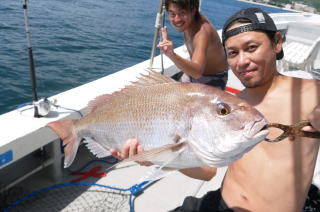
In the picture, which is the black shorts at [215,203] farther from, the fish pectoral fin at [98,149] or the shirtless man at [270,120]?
the fish pectoral fin at [98,149]

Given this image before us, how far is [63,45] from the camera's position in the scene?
9.08 metres

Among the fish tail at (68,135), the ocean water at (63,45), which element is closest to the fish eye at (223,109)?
the fish tail at (68,135)

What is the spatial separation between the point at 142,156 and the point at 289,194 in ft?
2.69

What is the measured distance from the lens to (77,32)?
1091cm

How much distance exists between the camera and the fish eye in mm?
1267

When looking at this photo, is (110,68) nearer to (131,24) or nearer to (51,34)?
(51,34)

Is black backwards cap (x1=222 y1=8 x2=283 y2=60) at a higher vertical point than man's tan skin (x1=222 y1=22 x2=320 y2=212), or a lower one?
higher

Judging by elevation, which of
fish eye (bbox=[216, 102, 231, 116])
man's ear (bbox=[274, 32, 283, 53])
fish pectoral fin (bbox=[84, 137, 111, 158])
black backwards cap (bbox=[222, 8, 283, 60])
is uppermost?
black backwards cap (bbox=[222, 8, 283, 60])

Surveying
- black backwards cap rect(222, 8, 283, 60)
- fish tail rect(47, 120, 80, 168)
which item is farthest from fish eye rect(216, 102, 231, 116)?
fish tail rect(47, 120, 80, 168)

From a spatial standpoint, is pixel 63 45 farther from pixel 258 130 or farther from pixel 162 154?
pixel 258 130

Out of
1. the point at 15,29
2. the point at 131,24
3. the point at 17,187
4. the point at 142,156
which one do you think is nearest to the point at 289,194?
the point at 142,156

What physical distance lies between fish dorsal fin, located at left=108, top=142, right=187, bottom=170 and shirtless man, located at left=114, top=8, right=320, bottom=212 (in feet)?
0.59

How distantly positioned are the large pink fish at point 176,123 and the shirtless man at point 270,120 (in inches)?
5.3

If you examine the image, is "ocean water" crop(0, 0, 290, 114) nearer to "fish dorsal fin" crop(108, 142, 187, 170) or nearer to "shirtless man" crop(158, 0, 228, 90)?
"shirtless man" crop(158, 0, 228, 90)
